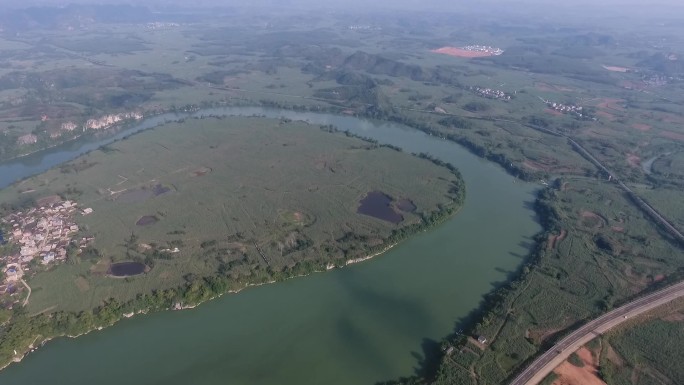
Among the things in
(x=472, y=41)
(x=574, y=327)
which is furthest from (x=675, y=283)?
(x=472, y=41)

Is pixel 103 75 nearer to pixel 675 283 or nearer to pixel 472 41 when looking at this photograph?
pixel 675 283

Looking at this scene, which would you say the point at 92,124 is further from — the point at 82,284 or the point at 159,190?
the point at 82,284

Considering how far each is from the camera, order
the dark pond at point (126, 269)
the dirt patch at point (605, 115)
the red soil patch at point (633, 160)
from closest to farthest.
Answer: the dark pond at point (126, 269) < the red soil patch at point (633, 160) < the dirt patch at point (605, 115)

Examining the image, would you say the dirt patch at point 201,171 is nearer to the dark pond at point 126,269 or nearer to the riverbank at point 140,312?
the dark pond at point 126,269

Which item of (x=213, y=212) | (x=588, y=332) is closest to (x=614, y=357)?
(x=588, y=332)

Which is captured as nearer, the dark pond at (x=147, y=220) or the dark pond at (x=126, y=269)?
the dark pond at (x=126, y=269)

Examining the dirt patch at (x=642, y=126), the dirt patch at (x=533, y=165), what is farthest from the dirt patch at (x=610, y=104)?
the dirt patch at (x=533, y=165)
